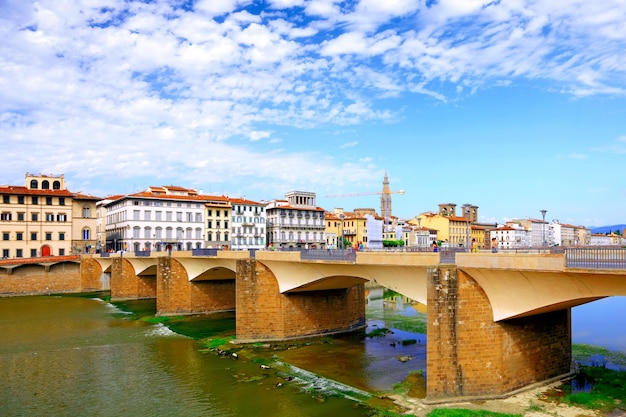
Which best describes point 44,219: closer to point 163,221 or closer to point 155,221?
point 155,221

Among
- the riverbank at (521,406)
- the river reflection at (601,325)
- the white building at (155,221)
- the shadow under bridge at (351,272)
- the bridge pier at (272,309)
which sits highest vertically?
the white building at (155,221)

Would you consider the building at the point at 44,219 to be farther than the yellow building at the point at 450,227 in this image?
No

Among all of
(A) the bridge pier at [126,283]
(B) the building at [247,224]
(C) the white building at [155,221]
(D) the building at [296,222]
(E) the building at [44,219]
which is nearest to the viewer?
(A) the bridge pier at [126,283]

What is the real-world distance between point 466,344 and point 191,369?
14035mm

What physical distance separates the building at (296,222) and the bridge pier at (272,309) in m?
57.7

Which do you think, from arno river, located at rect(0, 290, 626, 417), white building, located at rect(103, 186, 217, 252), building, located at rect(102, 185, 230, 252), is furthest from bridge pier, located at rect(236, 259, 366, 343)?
white building, located at rect(103, 186, 217, 252)

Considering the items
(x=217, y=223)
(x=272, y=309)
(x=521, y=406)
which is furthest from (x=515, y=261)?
(x=217, y=223)

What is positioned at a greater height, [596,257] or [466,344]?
[596,257]

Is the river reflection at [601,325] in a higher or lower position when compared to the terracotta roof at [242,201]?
lower

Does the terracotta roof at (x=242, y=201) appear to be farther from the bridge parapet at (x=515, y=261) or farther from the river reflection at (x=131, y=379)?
the bridge parapet at (x=515, y=261)

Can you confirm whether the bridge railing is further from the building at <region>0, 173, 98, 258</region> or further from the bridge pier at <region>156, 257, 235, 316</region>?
the building at <region>0, 173, 98, 258</region>

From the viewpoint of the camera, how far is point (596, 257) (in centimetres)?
1445

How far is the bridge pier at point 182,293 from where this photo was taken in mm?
41844

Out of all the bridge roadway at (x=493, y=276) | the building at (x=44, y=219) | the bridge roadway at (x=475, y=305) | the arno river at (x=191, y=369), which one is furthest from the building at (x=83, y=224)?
the bridge roadway at (x=493, y=276)
